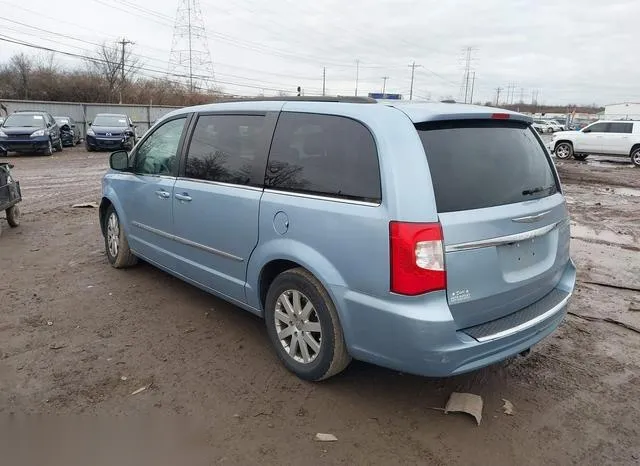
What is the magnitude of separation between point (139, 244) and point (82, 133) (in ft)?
97.0

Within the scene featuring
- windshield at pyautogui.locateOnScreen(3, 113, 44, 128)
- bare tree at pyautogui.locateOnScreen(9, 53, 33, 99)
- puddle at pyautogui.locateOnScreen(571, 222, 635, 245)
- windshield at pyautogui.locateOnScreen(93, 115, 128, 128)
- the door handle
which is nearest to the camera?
the door handle

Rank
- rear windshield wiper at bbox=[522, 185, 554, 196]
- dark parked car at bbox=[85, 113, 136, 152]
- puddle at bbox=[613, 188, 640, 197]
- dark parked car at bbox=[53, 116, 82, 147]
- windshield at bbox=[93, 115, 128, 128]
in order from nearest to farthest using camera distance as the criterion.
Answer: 1. rear windshield wiper at bbox=[522, 185, 554, 196]
2. puddle at bbox=[613, 188, 640, 197]
3. dark parked car at bbox=[85, 113, 136, 152]
4. windshield at bbox=[93, 115, 128, 128]
5. dark parked car at bbox=[53, 116, 82, 147]

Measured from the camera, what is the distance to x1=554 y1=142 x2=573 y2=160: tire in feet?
77.3

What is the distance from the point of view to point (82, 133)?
31.3m

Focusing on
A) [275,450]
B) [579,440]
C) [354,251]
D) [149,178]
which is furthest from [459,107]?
[149,178]

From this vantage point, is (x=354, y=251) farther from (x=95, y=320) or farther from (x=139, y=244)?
(x=139, y=244)

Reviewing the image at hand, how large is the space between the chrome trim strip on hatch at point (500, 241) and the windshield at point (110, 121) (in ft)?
73.8

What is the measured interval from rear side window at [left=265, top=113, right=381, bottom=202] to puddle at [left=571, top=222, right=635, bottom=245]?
6351 mm

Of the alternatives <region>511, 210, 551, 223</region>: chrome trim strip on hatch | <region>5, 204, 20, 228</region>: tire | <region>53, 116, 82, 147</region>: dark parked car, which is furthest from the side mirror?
<region>53, 116, 82, 147</region>: dark parked car

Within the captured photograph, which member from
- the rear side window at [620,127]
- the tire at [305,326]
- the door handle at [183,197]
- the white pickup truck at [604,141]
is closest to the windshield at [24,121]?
the door handle at [183,197]

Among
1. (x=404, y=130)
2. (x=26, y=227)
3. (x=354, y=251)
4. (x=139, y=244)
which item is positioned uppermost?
(x=404, y=130)

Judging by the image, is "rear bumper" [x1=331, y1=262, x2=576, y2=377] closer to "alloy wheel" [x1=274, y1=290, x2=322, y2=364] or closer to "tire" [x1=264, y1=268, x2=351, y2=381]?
"tire" [x1=264, y1=268, x2=351, y2=381]

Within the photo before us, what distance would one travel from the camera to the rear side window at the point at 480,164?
9.55ft

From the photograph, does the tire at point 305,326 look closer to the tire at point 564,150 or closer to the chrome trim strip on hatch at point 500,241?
the chrome trim strip on hatch at point 500,241
